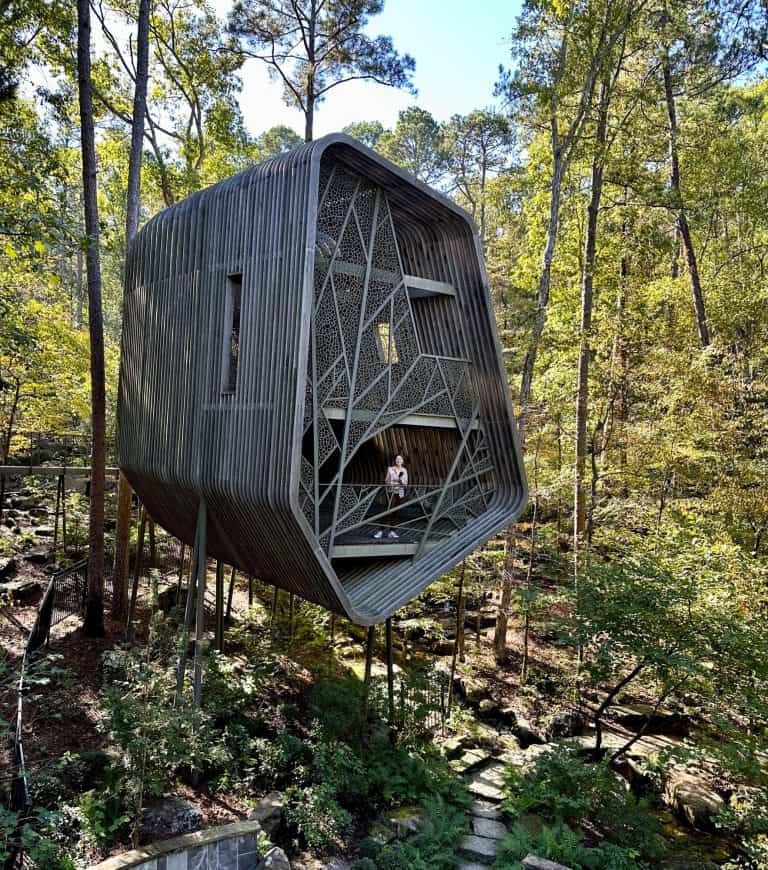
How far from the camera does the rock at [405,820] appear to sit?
690 centimetres

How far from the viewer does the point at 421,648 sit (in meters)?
13.8

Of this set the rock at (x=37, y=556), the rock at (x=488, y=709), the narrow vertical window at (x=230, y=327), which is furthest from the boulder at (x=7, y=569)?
the rock at (x=488, y=709)

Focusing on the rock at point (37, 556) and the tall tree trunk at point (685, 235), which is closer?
the tall tree trunk at point (685, 235)

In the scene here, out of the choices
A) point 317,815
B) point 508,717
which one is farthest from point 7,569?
point 508,717

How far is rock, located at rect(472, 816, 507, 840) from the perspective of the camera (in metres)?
7.27

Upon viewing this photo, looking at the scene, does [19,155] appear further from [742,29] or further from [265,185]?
[742,29]

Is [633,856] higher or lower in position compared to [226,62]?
lower

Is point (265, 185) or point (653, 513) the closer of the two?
point (265, 185)

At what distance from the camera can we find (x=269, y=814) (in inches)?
253

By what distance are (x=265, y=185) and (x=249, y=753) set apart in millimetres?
6971

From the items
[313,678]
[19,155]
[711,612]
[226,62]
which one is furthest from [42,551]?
[711,612]

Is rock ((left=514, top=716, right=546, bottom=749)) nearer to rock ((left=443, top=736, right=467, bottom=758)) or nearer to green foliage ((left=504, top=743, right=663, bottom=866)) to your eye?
rock ((left=443, top=736, right=467, bottom=758))

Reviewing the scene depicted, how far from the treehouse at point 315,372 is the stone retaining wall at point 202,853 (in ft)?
7.73

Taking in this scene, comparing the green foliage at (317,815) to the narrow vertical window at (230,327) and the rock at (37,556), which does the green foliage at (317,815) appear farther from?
the rock at (37,556)
